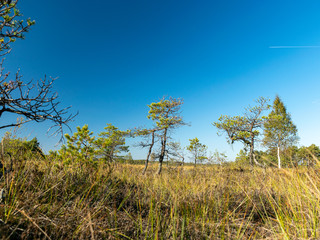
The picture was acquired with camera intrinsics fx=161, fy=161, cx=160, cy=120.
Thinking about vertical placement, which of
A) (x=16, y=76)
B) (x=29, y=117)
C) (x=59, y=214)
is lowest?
(x=59, y=214)

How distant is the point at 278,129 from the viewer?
Result: 2420 cm

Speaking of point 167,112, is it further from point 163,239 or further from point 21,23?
point 163,239

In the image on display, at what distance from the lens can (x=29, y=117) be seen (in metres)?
2.84

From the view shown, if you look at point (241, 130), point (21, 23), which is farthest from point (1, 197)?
point (241, 130)

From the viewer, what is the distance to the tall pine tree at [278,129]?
433cm

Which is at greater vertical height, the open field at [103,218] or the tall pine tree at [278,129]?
the tall pine tree at [278,129]

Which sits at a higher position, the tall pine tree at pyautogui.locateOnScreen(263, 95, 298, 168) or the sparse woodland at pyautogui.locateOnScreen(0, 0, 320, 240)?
the tall pine tree at pyautogui.locateOnScreen(263, 95, 298, 168)

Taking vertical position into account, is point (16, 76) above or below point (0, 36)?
below

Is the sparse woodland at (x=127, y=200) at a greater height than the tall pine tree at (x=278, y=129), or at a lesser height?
lesser

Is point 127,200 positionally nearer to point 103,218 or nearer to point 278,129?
point 103,218

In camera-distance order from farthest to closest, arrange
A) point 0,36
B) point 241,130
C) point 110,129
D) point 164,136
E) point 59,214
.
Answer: point 110,129, point 241,130, point 164,136, point 0,36, point 59,214

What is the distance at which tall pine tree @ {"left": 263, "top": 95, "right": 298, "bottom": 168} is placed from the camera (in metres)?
4.33

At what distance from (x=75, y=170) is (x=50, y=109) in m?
1.51

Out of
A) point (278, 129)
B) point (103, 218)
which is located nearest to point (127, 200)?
point (103, 218)
